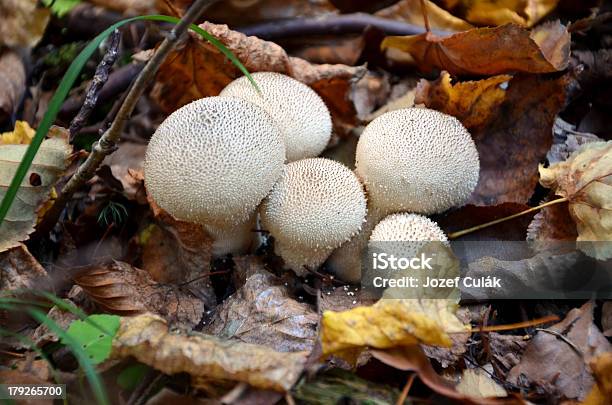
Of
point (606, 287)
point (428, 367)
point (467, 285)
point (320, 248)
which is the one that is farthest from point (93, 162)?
point (606, 287)

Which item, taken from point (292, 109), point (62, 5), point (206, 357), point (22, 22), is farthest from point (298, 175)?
point (22, 22)

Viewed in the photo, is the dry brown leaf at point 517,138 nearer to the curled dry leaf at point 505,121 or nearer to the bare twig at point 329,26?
the curled dry leaf at point 505,121

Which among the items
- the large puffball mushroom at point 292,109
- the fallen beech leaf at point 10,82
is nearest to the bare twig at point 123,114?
the large puffball mushroom at point 292,109

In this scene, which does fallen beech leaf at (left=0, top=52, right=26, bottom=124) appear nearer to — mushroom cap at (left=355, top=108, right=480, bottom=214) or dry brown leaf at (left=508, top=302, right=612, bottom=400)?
mushroom cap at (left=355, top=108, right=480, bottom=214)

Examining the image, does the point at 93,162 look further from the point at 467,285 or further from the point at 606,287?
the point at 606,287

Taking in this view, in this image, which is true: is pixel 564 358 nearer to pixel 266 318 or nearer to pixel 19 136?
pixel 266 318

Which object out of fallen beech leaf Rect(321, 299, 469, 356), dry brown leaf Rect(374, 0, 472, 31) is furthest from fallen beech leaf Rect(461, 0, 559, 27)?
fallen beech leaf Rect(321, 299, 469, 356)
